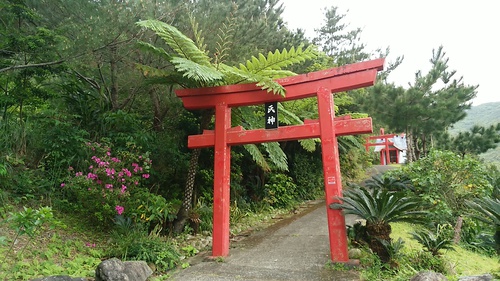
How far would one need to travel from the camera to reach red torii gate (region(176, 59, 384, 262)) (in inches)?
175

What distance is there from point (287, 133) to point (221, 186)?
1378 millimetres

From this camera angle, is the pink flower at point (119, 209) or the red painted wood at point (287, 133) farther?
the pink flower at point (119, 209)

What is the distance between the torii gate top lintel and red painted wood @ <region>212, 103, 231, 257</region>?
24cm

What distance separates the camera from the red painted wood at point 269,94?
452 centimetres

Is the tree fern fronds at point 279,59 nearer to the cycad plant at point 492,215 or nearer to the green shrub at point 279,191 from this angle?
the cycad plant at point 492,215

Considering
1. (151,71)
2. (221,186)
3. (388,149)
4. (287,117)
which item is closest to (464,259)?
(287,117)

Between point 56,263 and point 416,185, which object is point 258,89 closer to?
point 56,263

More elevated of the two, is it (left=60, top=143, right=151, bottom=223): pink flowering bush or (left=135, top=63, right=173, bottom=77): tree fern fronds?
(left=135, top=63, right=173, bottom=77): tree fern fronds

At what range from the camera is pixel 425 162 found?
7.07 m

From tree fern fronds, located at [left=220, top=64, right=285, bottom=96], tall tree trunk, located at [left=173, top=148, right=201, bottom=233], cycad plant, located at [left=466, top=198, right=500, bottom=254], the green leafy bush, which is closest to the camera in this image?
cycad plant, located at [left=466, top=198, right=500, bottom=254]

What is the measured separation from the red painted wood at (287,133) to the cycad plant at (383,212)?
92 centimetres

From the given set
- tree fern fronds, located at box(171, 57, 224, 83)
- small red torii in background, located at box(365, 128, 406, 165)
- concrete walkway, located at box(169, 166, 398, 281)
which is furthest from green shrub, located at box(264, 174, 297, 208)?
small red torii in background, located at box(365, 128, 406, 165)

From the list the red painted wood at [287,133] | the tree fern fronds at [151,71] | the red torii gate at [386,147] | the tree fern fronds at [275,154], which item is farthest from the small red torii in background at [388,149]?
the tree fern fronds at [151,71]

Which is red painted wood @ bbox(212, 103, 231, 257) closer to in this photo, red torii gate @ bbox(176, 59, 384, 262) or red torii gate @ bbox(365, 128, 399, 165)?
red torii gate @ bbox(176, 59, 384, 262)
